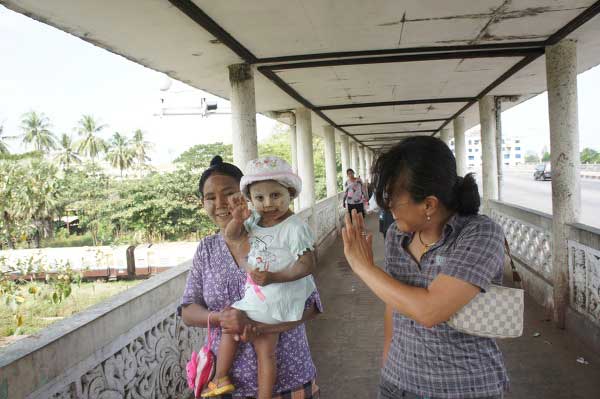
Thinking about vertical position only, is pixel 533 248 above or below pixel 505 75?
below

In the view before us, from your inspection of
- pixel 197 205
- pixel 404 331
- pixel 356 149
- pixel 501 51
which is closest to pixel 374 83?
pixel 501 51

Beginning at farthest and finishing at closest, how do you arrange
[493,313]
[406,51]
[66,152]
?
[66,152] → [406,51] → [493,313]

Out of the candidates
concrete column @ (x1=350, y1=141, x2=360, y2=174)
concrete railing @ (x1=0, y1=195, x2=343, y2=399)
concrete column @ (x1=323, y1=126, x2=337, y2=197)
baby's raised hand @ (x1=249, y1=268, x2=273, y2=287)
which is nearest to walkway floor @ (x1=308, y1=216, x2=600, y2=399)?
concrete railing @ (x1=0, y1=195, x2=343, y2=399)

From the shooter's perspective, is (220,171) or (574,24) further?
(574,24)

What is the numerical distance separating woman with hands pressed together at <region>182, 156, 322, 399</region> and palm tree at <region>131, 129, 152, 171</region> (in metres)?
68.8

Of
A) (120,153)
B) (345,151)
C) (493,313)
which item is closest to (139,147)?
(120,153)

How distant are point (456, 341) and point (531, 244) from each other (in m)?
5.73

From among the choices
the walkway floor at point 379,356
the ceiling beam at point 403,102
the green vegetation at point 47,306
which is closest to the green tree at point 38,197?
the green vegetation at point 47,306

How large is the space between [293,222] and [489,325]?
0.92 metres

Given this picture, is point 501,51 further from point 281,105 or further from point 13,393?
point 13,393

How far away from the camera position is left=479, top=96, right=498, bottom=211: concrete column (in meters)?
8.90

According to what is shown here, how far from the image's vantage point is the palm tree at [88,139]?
63.3 meters

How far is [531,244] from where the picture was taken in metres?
6.56

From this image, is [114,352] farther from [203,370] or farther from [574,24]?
[574,24]
